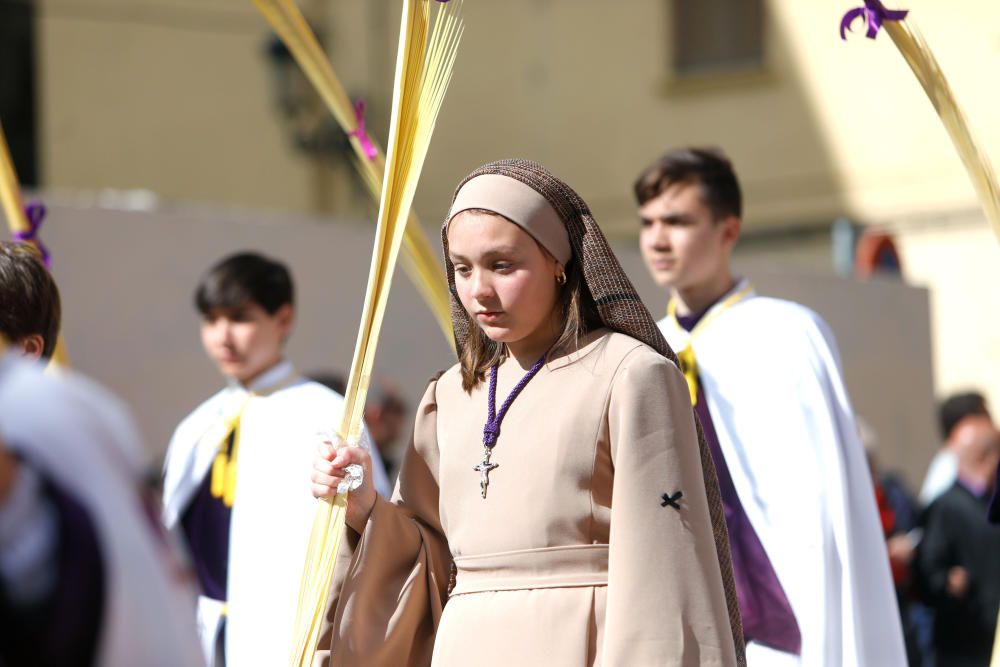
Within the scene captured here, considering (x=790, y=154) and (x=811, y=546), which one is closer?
(x=811, y=546)

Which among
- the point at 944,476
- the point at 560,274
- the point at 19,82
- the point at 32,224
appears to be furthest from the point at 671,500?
the point at 19,82

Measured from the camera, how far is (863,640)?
14.9 ft

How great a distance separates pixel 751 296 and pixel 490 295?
5.70 feet

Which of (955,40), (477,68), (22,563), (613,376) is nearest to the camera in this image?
(22,563)

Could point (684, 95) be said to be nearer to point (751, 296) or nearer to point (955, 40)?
point (955, 40)

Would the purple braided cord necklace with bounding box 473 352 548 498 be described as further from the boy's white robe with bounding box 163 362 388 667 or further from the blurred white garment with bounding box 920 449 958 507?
the blurred white garment with bounding box 920 449 958 507

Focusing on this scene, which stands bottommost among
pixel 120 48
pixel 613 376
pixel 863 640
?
pixel 863 640

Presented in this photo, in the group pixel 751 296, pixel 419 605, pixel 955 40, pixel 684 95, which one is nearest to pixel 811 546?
pixel 751 296

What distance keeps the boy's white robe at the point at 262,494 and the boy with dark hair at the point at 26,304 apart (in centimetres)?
162

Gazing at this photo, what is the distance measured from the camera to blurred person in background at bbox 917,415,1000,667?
23.1 feet

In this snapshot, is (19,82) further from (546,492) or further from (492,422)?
(546,492)

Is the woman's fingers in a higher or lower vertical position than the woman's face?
lower

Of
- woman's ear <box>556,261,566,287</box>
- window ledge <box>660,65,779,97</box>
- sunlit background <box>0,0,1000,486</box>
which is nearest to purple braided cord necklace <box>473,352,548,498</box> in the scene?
woman's ear <box>556,261,566,287</box>

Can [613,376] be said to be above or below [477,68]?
below
